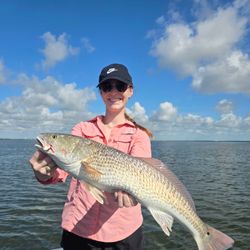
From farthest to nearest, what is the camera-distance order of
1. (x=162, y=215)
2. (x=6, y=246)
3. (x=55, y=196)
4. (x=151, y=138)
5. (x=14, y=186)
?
(x=14, y=186) → (x=55, y=196) → (x=6, y=246) → (x=151, y=138) → (x=162, y=215)

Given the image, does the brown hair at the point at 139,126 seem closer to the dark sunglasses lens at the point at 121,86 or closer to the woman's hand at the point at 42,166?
the dark sunglasses lens at the point at 121,86

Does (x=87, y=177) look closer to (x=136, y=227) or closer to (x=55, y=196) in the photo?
(x=136, y=227)

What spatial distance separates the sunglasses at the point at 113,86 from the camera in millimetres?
5461

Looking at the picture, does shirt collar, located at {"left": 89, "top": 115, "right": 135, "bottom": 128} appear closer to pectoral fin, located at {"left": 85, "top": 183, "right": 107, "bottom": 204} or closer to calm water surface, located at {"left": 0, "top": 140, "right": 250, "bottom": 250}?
pectoral fin, located at {"left": 85, "top": 183, "right": 107, "bottom": 204}

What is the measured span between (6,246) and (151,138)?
10.3 meters

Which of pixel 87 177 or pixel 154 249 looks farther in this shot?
pixel 154 249

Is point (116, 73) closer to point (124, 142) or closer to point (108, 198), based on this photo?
point (124, 142)

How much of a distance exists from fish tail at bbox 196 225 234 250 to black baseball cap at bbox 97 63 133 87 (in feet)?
8.91

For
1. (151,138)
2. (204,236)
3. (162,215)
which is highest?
(151,138)

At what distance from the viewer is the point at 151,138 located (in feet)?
19.0

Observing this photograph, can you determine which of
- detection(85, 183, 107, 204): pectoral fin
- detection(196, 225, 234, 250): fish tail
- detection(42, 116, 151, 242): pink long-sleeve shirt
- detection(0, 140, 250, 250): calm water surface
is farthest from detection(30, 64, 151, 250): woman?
detection(0, 140, 250, 250): calm water surface

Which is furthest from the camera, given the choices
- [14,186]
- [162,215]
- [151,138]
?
[14,186]

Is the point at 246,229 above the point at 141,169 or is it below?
below

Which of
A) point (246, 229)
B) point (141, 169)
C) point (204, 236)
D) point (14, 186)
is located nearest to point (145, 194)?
point (141, 169)
